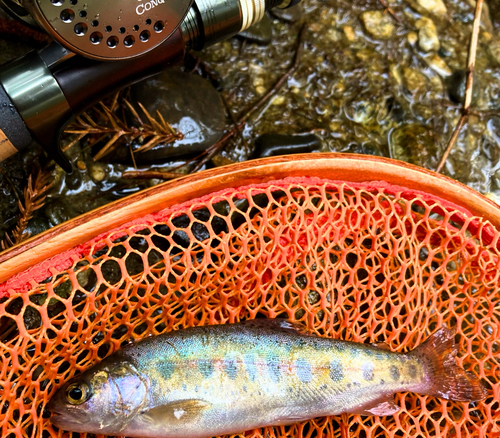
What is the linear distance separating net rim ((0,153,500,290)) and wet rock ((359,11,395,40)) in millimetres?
1367

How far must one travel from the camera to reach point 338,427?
235cm

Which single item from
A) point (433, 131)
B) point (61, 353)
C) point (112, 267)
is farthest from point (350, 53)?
point (61, 353)

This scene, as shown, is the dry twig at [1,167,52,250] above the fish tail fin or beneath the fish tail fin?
above

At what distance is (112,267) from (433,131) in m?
2.20

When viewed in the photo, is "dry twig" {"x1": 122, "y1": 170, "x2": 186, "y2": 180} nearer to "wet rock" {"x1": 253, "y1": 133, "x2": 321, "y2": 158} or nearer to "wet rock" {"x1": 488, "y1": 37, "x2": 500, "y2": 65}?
"wet rock" {"x1": 253, "y1": 133, "x2": 321, "y2": 158}

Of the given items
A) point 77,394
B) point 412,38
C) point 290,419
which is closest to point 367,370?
point 290,419

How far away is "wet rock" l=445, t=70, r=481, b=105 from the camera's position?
126 inches

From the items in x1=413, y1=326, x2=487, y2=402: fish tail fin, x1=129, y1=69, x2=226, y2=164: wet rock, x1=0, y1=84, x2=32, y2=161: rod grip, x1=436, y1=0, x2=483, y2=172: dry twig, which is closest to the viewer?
x1=0, y1=84, x2=32, y2=161: rod grip

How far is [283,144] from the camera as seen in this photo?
282cm

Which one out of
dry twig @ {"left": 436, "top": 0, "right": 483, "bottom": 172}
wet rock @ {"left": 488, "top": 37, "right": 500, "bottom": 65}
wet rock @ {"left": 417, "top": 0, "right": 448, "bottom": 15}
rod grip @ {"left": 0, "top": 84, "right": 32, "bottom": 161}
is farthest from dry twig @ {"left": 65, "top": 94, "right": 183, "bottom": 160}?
wet rock @ {"left": 488, "top": 37, "right": 500, "bottom": 65}

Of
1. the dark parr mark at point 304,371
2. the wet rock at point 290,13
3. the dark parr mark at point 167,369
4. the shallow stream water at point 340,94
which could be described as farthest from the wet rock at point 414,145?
the dark parr mark at point 167,369

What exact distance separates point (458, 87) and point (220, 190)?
2030 mm

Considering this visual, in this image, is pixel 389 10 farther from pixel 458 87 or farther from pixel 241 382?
pixel 241 382

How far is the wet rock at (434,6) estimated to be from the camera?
3293mm
